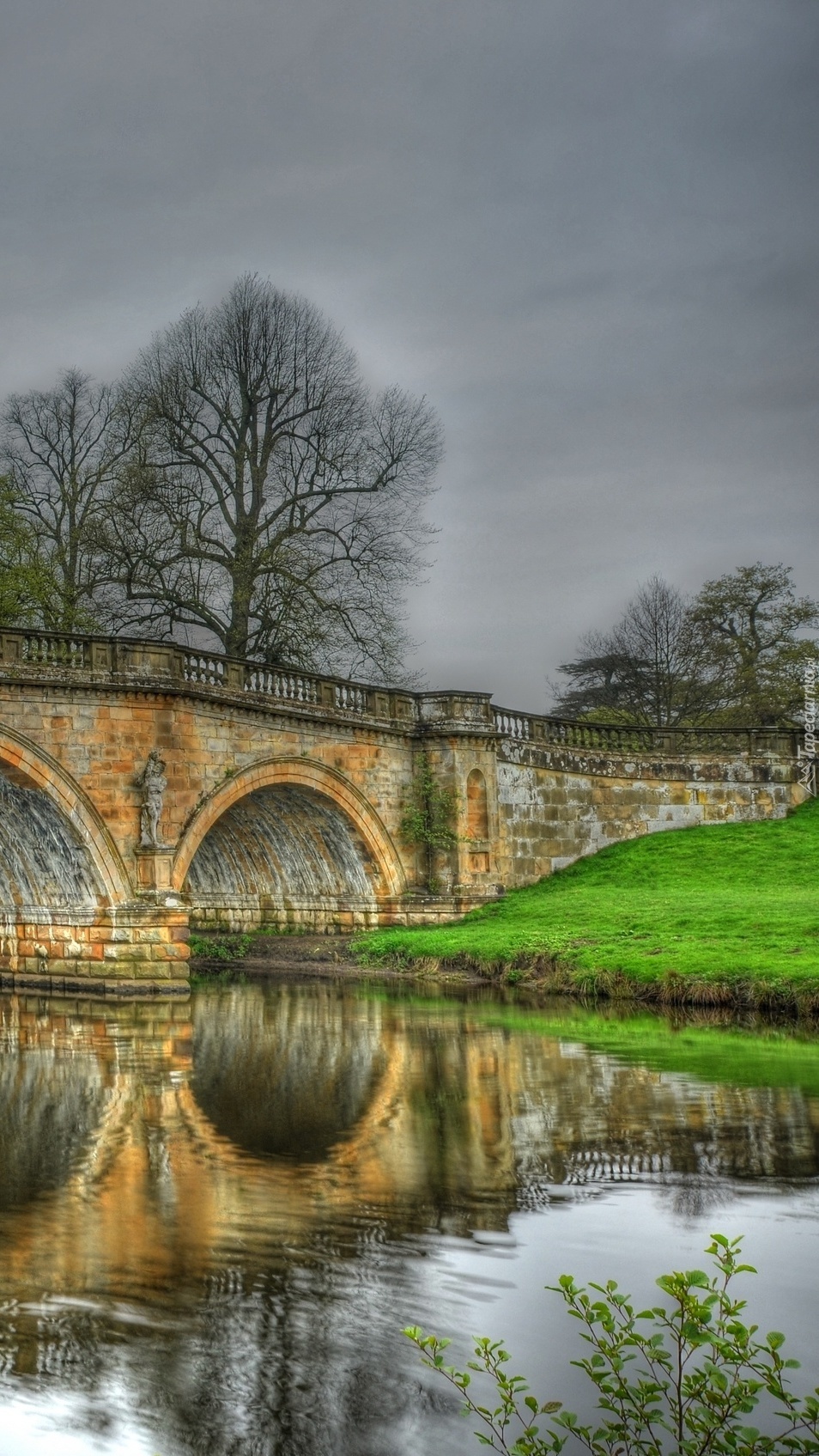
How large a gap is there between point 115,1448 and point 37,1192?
3.80 meters

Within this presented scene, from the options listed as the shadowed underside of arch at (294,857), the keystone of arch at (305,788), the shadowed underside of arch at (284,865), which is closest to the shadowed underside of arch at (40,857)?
the keystone of arch at (305,788)

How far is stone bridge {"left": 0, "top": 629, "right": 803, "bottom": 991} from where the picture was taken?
67.5ft

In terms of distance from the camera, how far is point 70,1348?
5.84 meters

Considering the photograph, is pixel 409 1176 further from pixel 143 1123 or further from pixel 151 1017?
pixel 151 1017

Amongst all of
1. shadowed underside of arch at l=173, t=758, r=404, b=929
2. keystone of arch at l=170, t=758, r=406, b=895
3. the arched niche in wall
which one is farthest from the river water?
the arched niche in wall

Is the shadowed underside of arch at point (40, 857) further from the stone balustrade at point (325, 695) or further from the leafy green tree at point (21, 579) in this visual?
the leafy green tree at point (21, 579)

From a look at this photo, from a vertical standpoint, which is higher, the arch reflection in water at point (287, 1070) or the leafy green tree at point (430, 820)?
the leafy green tree at point (430, 820)

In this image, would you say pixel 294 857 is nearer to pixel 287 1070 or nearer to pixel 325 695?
pixel 325 695

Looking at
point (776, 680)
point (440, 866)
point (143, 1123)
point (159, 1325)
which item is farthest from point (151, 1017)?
point (776, 680)

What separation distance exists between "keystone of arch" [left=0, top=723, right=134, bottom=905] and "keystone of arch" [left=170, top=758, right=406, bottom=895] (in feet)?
2.93

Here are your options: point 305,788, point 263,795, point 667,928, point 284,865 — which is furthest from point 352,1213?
point 284,865

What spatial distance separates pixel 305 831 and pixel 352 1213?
18.7m

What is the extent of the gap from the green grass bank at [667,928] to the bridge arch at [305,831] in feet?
4.72

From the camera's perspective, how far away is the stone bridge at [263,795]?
2056cm
